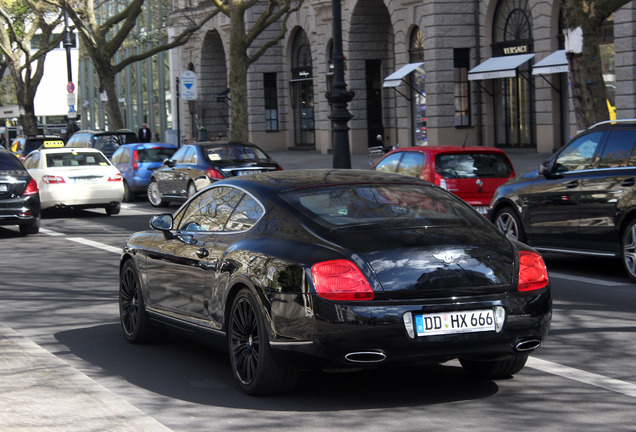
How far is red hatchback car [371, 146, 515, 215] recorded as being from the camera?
54.1 feet

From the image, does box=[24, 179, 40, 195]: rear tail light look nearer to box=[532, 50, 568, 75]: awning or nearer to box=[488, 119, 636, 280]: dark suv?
box=[488, 119, 636, 280]: dark suv

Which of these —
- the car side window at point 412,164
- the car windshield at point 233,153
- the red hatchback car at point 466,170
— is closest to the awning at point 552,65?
the car windshield at point 233,153

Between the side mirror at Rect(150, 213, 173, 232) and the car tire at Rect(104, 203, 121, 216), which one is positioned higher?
the side mirror at Rect(150, 213, 173, 232)

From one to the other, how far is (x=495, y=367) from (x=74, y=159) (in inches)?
708

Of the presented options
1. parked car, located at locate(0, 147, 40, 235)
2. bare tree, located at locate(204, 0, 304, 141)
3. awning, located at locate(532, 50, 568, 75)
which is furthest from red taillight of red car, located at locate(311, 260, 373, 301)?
bare tree, located at locate(204, 0, 304, 141)

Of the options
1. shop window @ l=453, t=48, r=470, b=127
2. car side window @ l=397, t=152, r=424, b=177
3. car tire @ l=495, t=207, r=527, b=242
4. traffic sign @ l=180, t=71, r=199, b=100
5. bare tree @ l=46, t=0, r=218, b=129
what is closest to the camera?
car tire @ l=495, t=207, r=527, b=242

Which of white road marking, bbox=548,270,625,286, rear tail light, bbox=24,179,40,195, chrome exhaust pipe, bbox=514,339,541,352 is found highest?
rear tail light, bbox=24,179,40,195

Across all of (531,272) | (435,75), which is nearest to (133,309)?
(531,272)

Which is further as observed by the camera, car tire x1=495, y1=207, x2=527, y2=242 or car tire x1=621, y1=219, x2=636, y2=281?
car tire x1=495, y1=207, x2=527, y2=242

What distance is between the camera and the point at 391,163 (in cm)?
1794

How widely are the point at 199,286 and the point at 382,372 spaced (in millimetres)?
1341

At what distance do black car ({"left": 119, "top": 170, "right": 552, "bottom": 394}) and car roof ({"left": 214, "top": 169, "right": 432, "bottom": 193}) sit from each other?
0.02 meters

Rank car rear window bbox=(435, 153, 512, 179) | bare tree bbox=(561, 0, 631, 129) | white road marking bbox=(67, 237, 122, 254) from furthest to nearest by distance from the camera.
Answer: bare tree bbox=(561, 0, 631, 129), car rear window bbox=(435, 153, 512, 179), white road marking bbox=(67, 237, 122, 254)

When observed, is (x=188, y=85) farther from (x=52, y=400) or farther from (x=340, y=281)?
(x=340, y=281)
